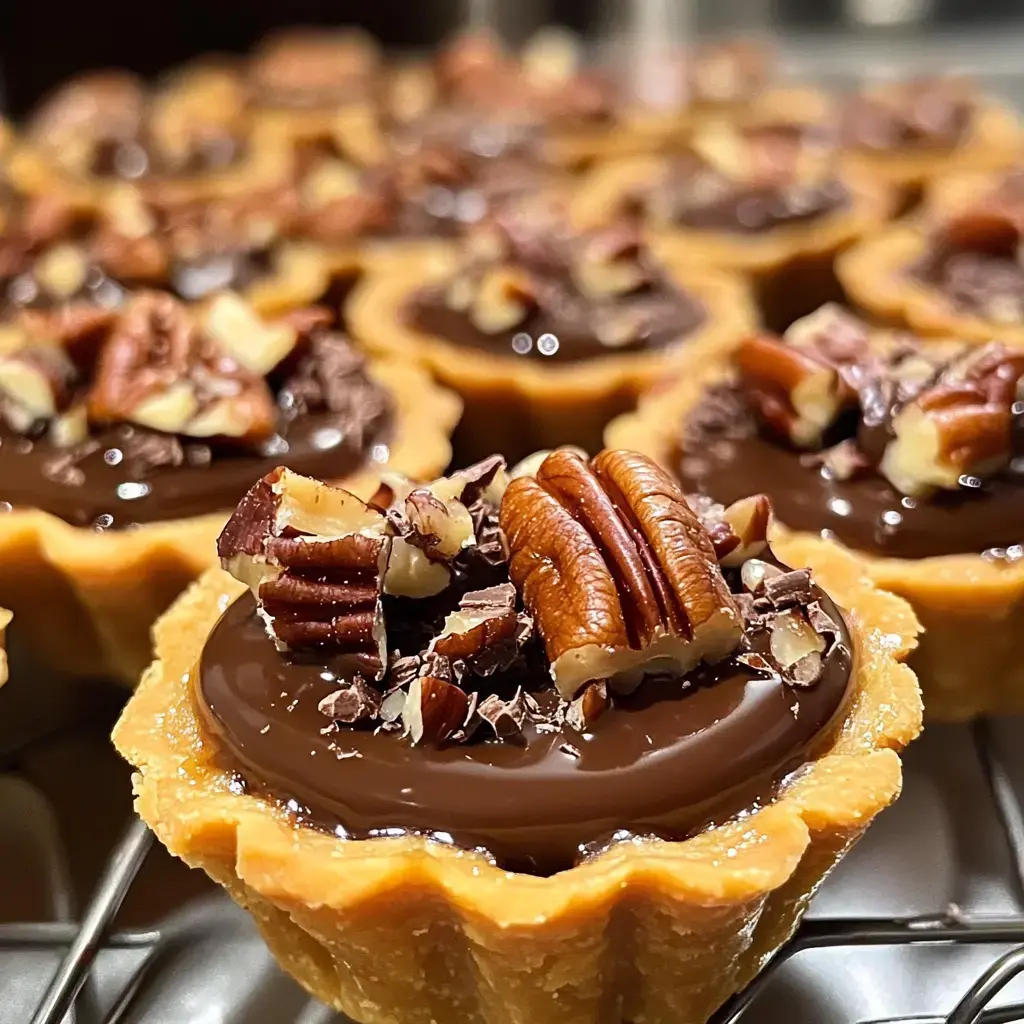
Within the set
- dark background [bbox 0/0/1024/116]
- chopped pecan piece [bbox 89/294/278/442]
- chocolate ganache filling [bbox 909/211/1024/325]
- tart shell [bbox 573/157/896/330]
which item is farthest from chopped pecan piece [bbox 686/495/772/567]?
dark background [bbox 0/0/1024/116]

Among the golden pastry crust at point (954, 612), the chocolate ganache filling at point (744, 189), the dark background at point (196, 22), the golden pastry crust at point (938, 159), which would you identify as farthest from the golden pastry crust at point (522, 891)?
the dark background at point (196, 22)

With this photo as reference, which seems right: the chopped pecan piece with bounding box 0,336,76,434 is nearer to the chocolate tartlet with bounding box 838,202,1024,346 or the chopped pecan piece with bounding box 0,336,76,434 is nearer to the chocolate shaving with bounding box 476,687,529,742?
the chocolate shaving with bounding box 476,687,529,742

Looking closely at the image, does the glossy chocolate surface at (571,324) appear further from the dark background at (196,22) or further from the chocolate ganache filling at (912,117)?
the dark background at (196,22)

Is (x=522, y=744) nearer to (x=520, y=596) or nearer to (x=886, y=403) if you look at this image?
(x=520, y=596)

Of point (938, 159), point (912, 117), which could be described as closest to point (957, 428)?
point (938, 159)

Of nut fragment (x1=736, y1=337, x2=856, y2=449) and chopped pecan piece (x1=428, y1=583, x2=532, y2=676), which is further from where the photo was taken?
nut fragment (x1=736, y1=337, x2=856, y2=449)

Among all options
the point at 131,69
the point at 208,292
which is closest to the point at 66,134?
the point at 131,69

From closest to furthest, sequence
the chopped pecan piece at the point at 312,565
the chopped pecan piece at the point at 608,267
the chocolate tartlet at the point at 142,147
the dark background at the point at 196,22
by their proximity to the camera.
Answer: the chopped pecan piece at the point at 312,565, the chopped pecan piece at the point at 608,267, the chocolate tartlet at the point at 142,147, the dark background at the point at 196,22
